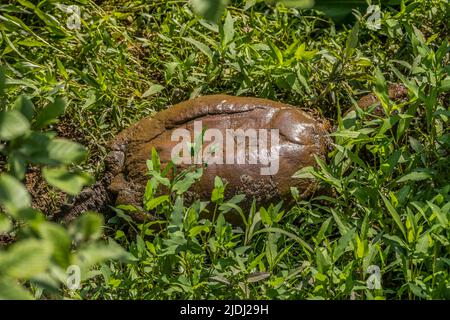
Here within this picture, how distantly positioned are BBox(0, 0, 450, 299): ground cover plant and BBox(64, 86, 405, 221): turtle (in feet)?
0.21

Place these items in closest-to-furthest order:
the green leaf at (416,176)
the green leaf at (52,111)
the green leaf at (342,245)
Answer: the green leaf at (52,111) → the green leaf at (342,245) → the green leaf at (416,176)

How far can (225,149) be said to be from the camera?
2859mm

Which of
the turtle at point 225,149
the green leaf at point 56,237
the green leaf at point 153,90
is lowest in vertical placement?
the green leaf at point 56,237

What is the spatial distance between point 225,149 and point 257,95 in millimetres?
427

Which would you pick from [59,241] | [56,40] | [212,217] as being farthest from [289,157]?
[59,241]

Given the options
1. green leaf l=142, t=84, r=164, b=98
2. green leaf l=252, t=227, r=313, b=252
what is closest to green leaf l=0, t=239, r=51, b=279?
green leaf l=252, t=227, r=313, b=252

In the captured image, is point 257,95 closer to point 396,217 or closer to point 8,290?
point 396,217

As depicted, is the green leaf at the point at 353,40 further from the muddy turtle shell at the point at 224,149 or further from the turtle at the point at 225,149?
the muddy turtle shell at the point at 224,149

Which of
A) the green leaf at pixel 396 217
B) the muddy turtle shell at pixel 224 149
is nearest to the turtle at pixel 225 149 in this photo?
the muddy turtle shell at pixel 224 149

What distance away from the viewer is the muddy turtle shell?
2.80 metres

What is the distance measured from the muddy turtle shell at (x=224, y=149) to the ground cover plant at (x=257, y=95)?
0.07 m

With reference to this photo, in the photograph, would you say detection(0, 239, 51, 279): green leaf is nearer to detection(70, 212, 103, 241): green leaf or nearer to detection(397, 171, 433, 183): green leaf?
detection(70, 212, 103, 241): green leaf

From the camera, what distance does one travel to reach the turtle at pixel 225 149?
2.80m
